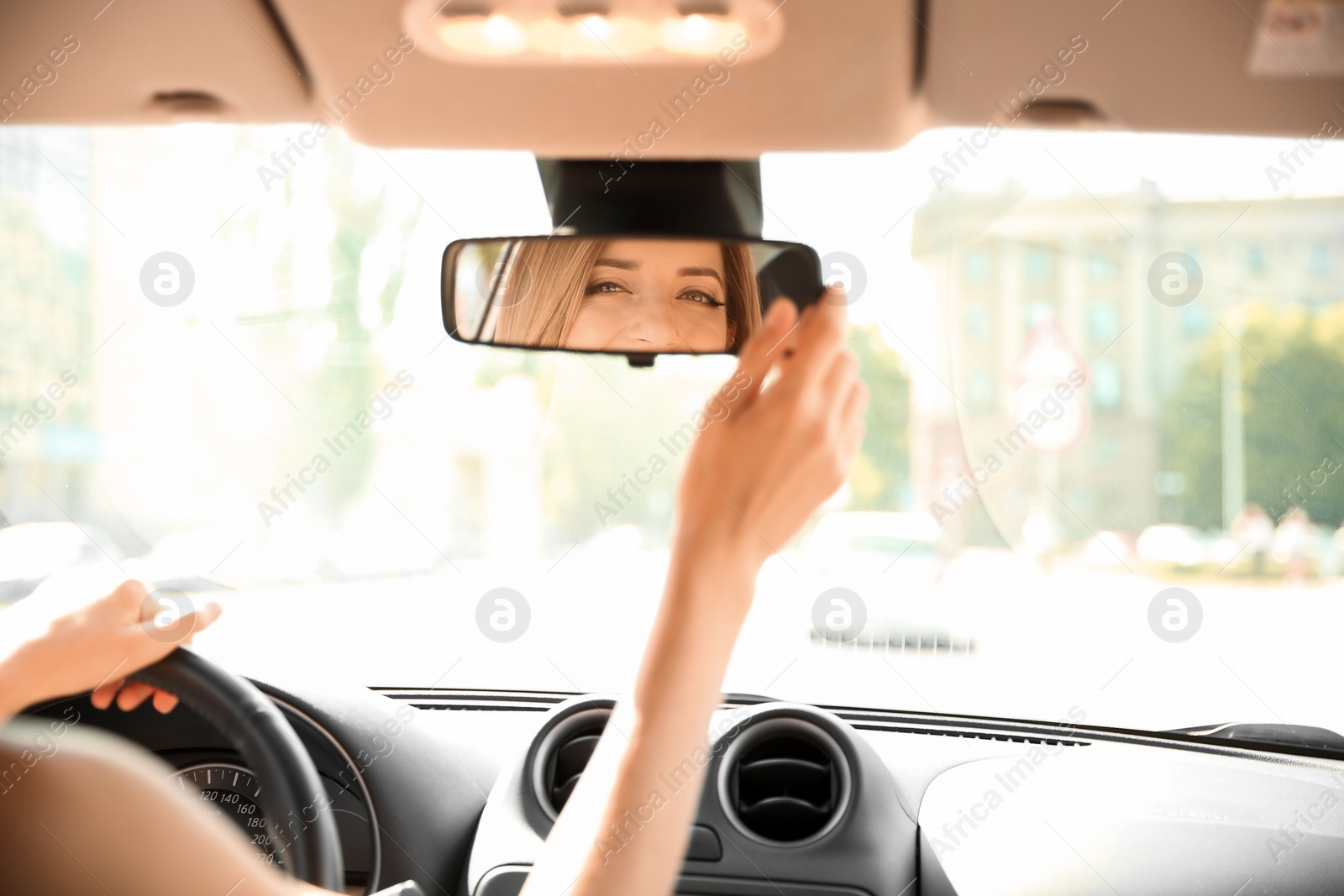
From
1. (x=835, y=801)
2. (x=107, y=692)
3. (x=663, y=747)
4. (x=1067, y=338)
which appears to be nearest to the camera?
(x=663, y=747)

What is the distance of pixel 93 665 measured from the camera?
3.26 feet

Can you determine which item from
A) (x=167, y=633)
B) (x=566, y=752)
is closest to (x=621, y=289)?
(x=566, y=752)

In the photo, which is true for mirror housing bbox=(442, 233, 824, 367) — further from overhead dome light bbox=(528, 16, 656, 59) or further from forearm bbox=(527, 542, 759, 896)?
forearm bbox=(527, 542, 759, 896)

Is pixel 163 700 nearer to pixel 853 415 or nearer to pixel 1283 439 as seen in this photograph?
pixel 853 415

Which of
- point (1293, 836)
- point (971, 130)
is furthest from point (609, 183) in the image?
point (1293, 836)

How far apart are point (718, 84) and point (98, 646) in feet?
3.67

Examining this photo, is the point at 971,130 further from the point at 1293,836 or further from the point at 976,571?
the point at 976,571

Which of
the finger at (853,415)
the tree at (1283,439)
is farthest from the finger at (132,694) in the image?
the tree at (1283,439)

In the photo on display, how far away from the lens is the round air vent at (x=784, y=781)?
2072 mm

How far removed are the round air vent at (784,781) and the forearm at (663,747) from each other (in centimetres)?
127

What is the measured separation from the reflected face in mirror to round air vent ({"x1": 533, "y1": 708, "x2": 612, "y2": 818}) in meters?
0.88

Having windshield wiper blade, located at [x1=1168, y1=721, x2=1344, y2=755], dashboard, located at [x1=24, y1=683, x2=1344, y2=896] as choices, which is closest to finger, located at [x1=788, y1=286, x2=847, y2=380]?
dashboard, located at [x1=24, y1=683, x2=1344, y2=896]

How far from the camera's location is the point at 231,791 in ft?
6.14

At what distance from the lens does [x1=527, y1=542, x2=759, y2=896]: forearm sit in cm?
84
